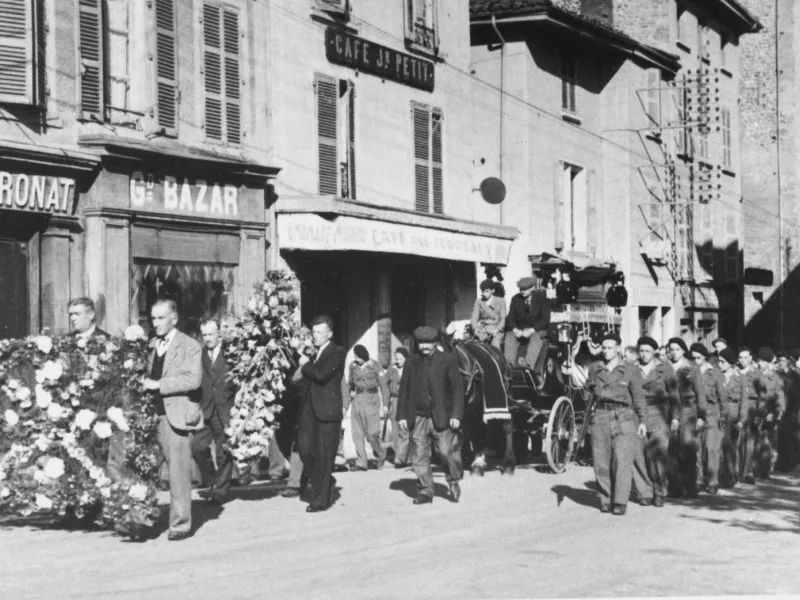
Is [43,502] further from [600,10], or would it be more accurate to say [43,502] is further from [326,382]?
[600,10]

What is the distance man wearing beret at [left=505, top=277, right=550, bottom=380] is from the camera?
56.4ft

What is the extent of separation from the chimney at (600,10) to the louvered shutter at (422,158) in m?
13.4

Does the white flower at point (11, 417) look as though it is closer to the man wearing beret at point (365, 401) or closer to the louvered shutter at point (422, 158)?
the man wearing beret at point (365, 401)

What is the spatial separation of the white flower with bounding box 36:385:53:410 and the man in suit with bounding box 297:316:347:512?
3.02m

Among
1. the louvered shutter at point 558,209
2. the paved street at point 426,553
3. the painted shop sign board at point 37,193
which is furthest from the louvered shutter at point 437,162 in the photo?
the paved street at point 426,553

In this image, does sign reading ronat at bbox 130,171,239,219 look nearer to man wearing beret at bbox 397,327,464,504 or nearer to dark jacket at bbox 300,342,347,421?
man wearing beret at bbox 397,327,464,504

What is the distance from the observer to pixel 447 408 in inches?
549

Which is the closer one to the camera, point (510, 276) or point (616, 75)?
point (510, 276)

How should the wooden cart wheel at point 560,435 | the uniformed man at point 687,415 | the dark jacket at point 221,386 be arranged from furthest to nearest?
the wooden cart wheel at point 560,435 < the uniformed man at point 687,415 < the dark jacket at point 221,386

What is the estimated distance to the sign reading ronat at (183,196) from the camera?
17.5 metres

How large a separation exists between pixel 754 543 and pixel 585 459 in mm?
8134

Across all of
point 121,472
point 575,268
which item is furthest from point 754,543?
point 575,268

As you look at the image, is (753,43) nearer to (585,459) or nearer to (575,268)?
(575,268)

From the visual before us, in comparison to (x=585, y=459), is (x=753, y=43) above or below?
above
